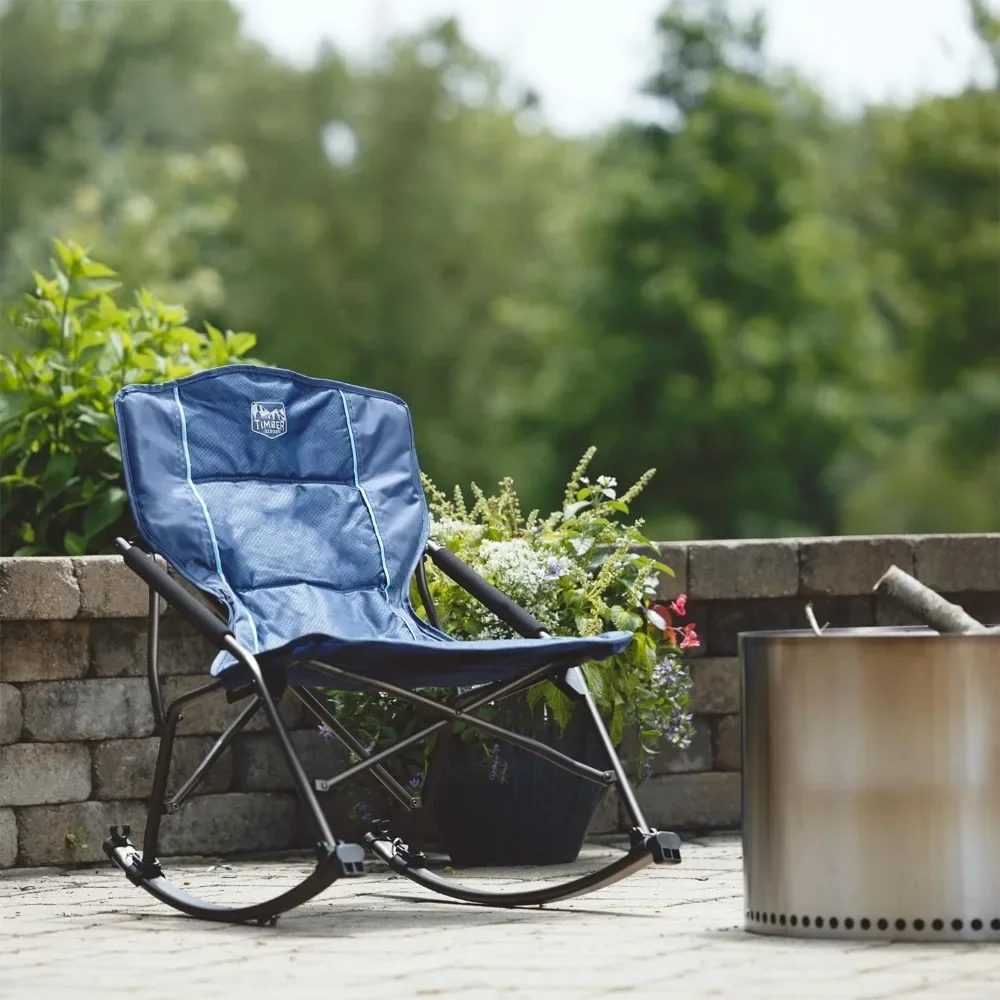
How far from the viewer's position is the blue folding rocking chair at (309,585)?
4.16 metres

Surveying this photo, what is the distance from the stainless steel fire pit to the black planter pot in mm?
1481

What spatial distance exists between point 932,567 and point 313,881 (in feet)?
9.40

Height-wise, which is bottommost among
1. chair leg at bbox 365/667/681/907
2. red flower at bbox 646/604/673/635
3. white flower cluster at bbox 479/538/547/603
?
chair leg at bbox 365/667/681/907

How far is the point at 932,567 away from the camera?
245 inches

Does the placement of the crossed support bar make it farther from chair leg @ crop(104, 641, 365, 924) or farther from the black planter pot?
the black planter pot

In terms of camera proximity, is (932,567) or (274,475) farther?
(932,567)

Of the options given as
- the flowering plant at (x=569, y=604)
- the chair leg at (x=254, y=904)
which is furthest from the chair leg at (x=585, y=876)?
the flowering plant at (x=569, y=604)

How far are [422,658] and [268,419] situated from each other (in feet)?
3.30

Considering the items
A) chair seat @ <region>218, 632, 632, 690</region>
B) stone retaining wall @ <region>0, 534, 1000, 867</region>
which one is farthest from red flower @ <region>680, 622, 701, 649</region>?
chair seat @ <region>218, 632, 632, 690</region>

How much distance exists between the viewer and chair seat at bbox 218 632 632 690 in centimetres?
402

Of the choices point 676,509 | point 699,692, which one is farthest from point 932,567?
point 676,509

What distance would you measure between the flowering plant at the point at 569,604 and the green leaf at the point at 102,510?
94 cm

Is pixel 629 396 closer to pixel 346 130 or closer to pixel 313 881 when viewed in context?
pixel 346 130

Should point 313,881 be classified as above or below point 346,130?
below
